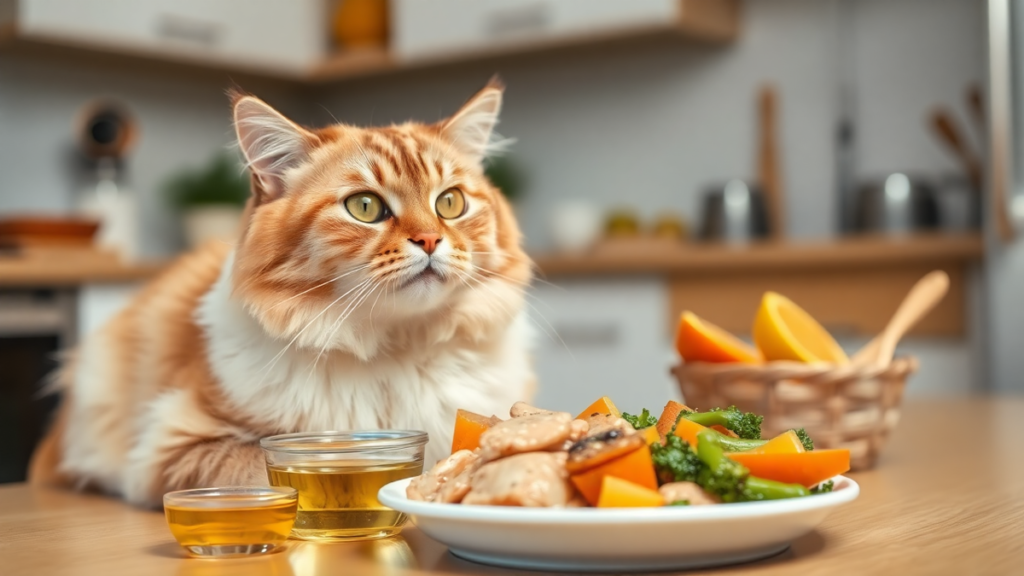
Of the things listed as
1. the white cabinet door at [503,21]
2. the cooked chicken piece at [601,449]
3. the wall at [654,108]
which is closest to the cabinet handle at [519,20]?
the white cabinet door at [503,21]

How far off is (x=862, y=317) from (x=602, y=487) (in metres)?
2.61

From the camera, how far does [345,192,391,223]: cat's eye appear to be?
1.19 meters

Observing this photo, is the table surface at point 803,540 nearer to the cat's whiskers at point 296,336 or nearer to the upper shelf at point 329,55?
the cat's whiskers at point 296,336

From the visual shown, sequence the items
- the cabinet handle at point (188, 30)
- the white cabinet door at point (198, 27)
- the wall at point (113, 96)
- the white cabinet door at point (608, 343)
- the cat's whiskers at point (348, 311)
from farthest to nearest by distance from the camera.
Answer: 1. the wall at point (113, 96)
2. the cabinet handle at point (188, 30)
3. the white cabinet door at point (198, 27)
4. the white cabinet door at point (608, 343)
5. the cat's whiskers at point (348, 311)

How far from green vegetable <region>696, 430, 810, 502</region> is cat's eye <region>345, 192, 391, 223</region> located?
1.74 feet

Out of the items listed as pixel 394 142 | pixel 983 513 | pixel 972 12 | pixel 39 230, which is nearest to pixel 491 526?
pixel 983 513

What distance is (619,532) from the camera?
708 mm

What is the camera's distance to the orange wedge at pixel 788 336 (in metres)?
1.31

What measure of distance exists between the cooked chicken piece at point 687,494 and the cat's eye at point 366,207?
1.76 feet

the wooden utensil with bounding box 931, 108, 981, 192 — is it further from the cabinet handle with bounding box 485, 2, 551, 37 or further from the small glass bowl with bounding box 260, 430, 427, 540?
the small glass bowl with bounding box 260, 430, 427, 540

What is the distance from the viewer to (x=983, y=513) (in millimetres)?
958

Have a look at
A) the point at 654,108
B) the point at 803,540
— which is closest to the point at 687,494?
the point at 803,540

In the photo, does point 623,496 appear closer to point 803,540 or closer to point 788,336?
point 803,540

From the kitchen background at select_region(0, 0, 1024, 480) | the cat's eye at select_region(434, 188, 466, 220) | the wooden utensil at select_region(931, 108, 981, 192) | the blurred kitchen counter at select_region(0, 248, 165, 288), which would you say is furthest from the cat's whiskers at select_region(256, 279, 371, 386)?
the wooden utensil at select_region(931, 108, 981, 192)
